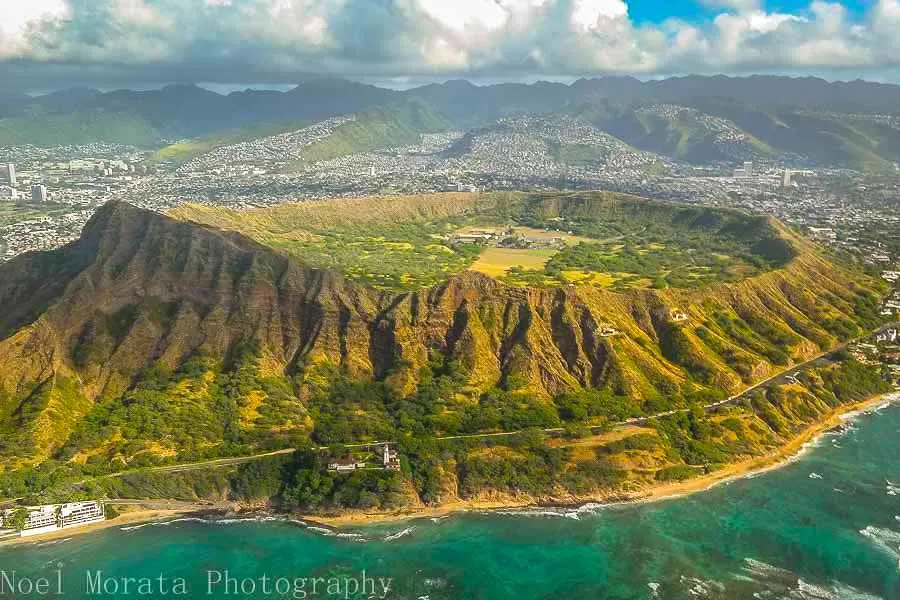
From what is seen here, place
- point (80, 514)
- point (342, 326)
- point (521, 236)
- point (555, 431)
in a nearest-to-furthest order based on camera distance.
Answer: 1. point (80, 514)
2. point (555, 431)
3. point (342, 326)
4. point (521, 236)

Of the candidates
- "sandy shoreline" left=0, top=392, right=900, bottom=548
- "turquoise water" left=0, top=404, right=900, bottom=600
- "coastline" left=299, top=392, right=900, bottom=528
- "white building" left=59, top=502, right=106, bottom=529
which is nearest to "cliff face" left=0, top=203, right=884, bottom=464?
"coastline" left=299, top=392, right=900, bottom=528

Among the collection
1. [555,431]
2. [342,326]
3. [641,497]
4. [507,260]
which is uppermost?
[507,260]

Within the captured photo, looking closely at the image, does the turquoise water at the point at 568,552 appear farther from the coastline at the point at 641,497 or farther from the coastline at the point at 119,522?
the coastline at the point at 641,497

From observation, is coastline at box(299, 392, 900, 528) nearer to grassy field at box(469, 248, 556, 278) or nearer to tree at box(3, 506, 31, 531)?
tree at box(3, 506, 31, 531)

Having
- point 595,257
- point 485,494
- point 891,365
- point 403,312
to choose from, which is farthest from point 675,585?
point 595,257

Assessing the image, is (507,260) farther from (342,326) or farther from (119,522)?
(119,522)

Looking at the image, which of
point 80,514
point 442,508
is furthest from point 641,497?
point 80,514

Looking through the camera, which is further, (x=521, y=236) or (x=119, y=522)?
(x=521, y=236)
